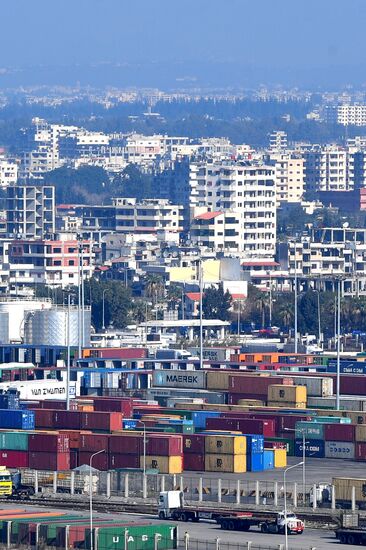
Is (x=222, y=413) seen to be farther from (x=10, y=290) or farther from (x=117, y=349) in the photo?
(x=10, y=290)

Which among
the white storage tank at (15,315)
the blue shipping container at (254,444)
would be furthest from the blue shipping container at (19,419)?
the white storage tank at (15,315)

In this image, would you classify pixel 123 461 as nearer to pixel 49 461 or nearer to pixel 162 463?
pixel 162 463

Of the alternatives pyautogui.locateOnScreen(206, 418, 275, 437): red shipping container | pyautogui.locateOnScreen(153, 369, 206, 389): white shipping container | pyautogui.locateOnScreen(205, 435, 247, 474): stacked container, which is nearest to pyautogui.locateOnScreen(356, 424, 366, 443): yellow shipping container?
pyautogui.locateOnScreen(206, 418, 275, 437): red shipping container

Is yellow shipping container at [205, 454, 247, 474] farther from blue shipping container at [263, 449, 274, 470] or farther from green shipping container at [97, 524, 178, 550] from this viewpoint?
green shipping container at [97, 524, 178, 550]

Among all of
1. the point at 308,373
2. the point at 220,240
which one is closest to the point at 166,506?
the point at 308,373

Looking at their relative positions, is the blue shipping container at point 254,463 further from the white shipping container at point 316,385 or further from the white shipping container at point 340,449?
the white shipping container at point 316,385
